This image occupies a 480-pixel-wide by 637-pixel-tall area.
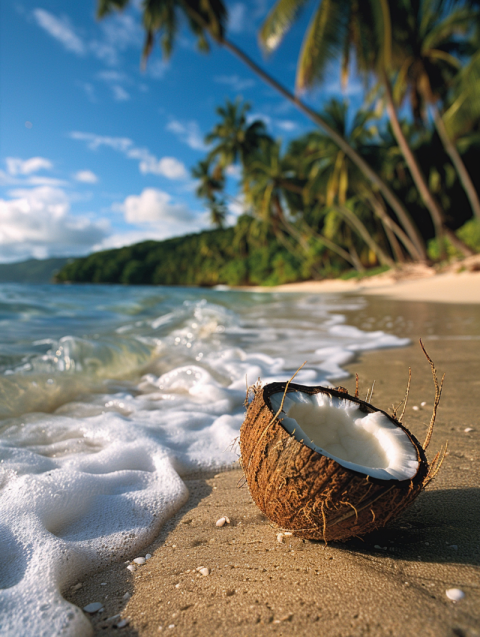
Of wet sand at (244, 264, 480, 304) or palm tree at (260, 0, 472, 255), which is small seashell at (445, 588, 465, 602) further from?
palm tree at (260, 0, 472, 255)

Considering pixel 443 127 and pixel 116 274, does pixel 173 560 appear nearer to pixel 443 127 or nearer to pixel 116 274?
pixel 443 127

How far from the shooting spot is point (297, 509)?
1.24m

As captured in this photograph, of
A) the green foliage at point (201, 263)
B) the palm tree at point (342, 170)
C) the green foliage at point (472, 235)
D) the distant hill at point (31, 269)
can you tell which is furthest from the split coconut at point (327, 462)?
the distant hill at point (31, 269)

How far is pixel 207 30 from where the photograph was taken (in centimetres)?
1591

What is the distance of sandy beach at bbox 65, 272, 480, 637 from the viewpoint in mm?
1061

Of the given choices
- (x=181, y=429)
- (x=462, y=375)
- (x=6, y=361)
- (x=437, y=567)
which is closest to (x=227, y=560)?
(x=437, y=567)

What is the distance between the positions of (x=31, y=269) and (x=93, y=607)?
12468 centimetres

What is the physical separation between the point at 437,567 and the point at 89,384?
11.2ft

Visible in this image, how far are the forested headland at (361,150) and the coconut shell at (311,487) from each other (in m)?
15.6

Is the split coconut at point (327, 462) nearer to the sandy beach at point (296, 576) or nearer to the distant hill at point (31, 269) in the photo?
the sandy beach at point (296, 576)

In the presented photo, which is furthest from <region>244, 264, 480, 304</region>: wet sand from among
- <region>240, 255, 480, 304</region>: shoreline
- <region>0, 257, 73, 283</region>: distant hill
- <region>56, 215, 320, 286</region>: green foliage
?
<region>0, 257, 73, 283</region>: distant hill

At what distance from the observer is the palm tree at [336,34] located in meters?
13.4

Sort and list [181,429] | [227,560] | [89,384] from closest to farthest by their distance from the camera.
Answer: [227,560] → [181,429] → [89,384]

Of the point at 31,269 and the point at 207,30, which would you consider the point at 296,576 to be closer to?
the point at 207,30
